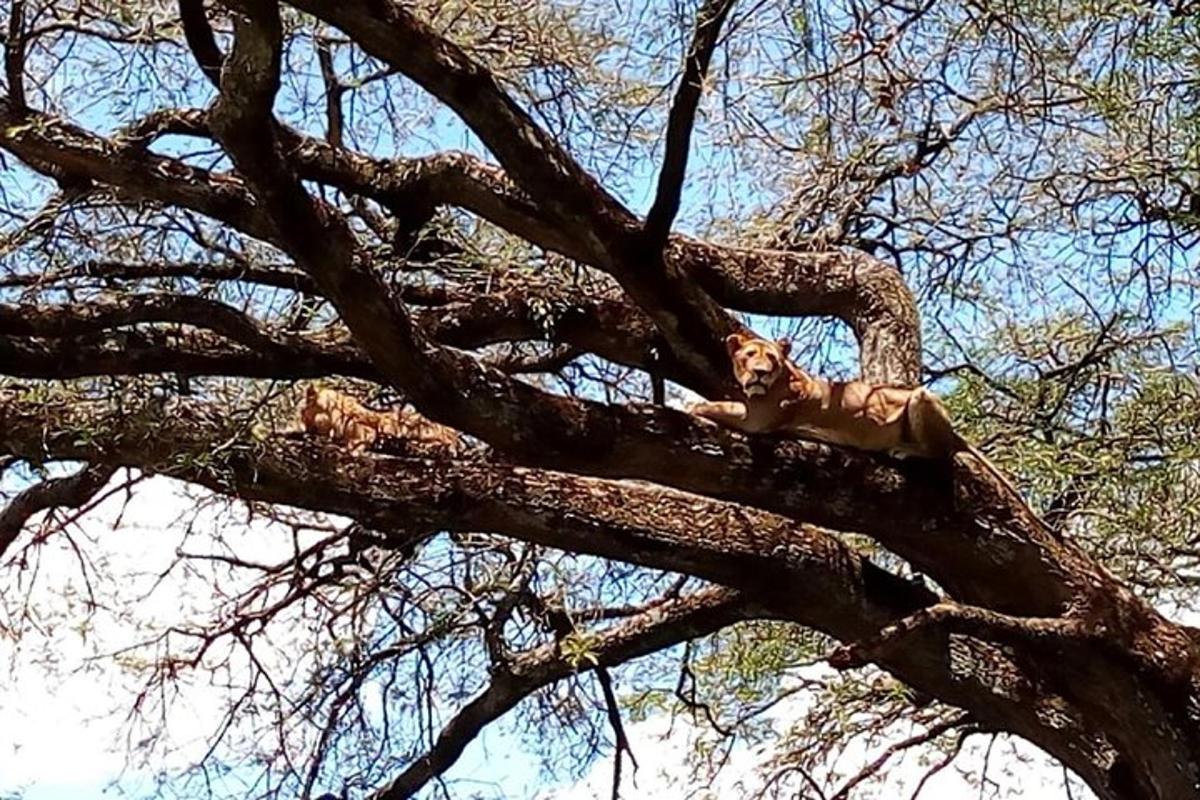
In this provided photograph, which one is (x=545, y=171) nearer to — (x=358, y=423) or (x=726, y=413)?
(x=726, y=413)

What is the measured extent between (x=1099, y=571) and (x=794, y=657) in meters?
2.48

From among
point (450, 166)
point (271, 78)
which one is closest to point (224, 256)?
point (450, 166)

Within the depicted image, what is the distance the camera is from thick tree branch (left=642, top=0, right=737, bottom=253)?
4176 millimetres

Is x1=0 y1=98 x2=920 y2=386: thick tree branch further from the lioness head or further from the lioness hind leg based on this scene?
the lioness hind leg

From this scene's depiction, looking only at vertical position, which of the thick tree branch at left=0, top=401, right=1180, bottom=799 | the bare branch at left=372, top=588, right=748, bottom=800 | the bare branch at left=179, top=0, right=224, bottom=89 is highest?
the bare branch at left=179, top=0, right=224, bottom=89

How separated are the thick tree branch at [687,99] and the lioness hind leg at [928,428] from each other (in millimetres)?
1001

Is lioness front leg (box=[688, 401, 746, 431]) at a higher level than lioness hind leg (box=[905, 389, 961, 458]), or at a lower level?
higher

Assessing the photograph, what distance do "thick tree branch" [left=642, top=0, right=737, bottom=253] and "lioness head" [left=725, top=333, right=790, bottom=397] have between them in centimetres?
67

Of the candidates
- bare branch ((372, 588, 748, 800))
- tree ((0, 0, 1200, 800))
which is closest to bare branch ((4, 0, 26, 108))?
tree ((0, 0, 1200, 800))

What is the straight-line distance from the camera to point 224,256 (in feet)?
15.8

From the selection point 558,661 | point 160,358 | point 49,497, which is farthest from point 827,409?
point 49,497

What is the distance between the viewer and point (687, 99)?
4242 mm

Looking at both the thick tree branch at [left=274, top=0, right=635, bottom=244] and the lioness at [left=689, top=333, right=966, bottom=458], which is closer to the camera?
the thick tree branch at [left=274, top=0, right=635, bottom=244]

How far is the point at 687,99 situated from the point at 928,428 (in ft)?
4.34
